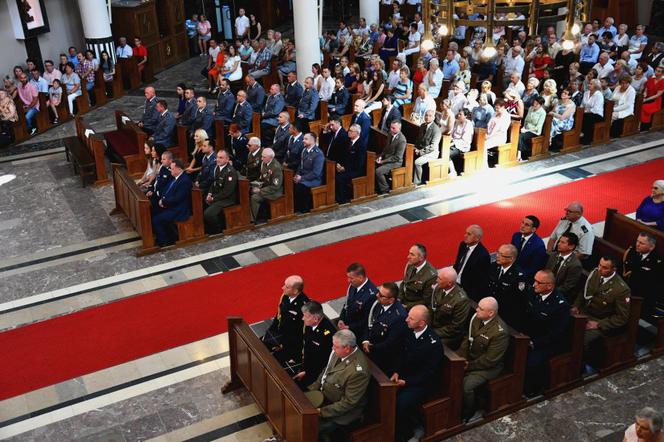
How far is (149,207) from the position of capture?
8.84 m

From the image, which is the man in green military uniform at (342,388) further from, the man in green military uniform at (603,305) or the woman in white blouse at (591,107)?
the woman in white blouse at (591,107)

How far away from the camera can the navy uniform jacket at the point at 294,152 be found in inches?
402

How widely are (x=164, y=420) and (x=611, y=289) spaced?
12.7ft

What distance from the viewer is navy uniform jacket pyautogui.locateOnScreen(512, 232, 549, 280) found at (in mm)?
7121

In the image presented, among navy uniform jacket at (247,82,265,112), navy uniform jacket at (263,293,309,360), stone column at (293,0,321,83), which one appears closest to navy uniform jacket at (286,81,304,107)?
navy uniform jacket at (247,82,265,112)

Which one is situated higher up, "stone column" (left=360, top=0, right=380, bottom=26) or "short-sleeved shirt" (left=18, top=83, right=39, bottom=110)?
"stone column" (left=360, top=0, right=380, bottom=26)

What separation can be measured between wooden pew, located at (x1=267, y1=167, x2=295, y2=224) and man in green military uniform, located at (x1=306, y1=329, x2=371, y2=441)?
418 cm

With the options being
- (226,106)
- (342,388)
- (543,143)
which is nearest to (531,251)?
(342,388)

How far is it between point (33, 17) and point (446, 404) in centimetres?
1304

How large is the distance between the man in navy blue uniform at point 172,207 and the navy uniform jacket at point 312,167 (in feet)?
5.22

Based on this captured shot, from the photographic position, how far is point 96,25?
51.9 ft

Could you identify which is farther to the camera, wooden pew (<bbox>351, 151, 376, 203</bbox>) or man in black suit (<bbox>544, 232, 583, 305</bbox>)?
wooden pew (<bbox>351, 151, 376, 203</bbox>)

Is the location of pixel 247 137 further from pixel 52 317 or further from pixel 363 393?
pixel 363 393

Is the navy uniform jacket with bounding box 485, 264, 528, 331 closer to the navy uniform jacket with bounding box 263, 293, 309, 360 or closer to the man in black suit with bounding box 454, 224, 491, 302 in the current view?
the man in black suit with bounding box 454, 224, 491, 302
